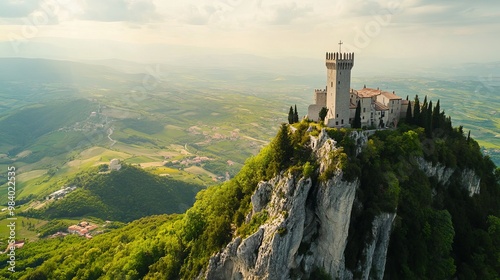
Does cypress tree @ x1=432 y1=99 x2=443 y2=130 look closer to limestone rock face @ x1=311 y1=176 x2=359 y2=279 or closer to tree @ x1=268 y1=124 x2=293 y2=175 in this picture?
limestone rock face @ x1=311 y1=176 x2=359 y2=279

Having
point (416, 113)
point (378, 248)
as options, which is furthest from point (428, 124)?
point (378, 248)

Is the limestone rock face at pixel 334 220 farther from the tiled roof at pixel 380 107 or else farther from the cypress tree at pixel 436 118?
the cypress tree at pixel 436 118

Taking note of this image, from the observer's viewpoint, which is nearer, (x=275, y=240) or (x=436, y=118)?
(x=275, y=240)

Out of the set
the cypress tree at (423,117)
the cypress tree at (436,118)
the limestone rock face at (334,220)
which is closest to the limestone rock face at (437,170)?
the cypress tree at (423,117)

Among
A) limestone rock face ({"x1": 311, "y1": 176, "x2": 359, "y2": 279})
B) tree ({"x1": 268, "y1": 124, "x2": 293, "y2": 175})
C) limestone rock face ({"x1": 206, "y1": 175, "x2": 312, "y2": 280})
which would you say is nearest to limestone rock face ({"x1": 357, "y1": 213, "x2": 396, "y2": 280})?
limestone rock face ({"x1": 311, "y1": 176, "x2": 359, "y2": 279})

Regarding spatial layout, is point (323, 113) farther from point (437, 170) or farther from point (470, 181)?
point (470, 181)

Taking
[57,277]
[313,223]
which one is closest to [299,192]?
[313,223]
